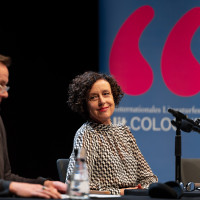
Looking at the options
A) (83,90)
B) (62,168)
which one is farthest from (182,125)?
(62,168)

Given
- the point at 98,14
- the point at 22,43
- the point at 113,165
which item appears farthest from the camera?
the point at 98,14

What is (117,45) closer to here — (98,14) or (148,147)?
(98,14)

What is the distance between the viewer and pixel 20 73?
4.39 m

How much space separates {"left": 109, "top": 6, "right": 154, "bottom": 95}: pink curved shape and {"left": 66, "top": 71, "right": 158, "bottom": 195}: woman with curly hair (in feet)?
→ 4.53

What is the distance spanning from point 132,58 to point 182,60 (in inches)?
20.8

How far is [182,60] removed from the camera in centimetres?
454

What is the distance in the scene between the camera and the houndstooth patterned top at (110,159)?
2.85 metres

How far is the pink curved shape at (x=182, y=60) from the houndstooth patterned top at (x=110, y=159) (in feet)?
5.20

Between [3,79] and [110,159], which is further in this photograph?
[110,159]

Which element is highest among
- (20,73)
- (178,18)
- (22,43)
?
(178,18)

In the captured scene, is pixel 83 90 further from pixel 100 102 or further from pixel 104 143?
pixel 104 143

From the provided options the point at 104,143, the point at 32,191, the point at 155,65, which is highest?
the point at 155,65

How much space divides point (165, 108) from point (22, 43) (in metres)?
1.62

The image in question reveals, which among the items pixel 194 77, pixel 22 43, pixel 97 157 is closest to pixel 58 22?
pixel 22 43
